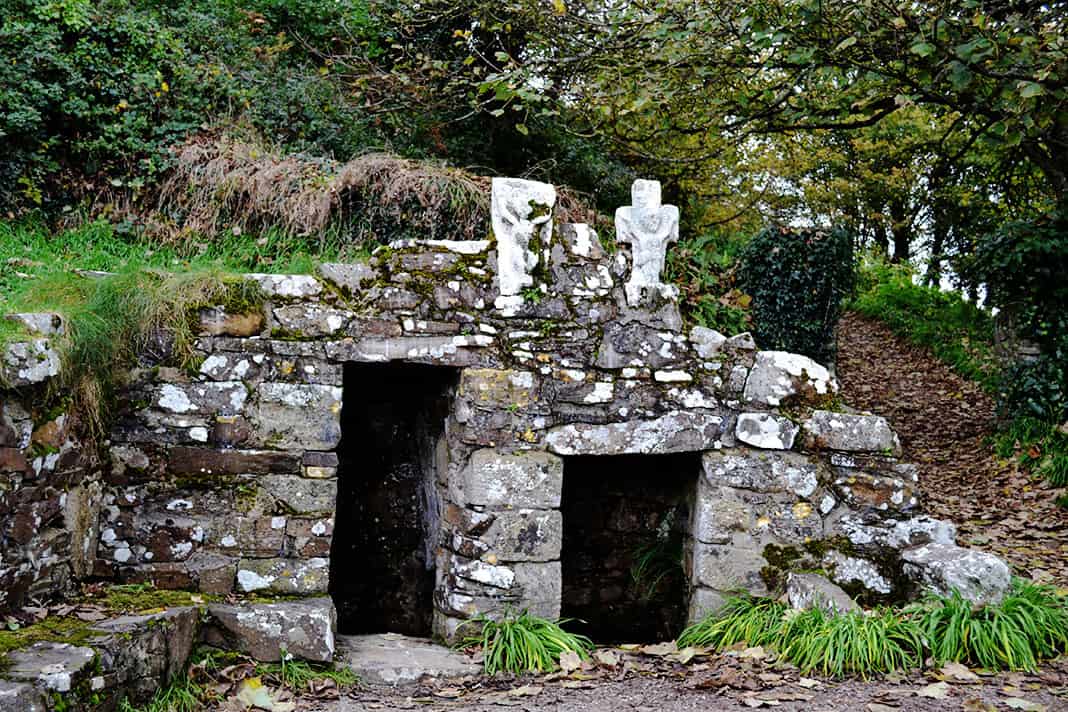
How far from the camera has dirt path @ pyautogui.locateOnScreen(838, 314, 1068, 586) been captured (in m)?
6.92

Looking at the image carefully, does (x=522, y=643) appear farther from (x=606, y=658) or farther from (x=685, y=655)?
(x=685, y=655)

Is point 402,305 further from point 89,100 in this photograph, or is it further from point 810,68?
point 89,100

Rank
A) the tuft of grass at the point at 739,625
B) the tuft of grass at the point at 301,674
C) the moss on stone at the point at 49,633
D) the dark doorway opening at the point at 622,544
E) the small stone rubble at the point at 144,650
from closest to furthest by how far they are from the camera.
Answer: the small stone rubble at the point at 144,650 < the moss on stone at the point at 49,633 < the tuft of grass at the point at 301,674 < the tuft of grass at the point at 739,625 < the dark doorway opening at the point at 622,544

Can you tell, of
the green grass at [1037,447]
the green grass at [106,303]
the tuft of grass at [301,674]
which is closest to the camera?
the tuft of grass at [301,674]

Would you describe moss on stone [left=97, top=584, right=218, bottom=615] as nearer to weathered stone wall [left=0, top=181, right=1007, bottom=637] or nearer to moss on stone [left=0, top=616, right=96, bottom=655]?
weathered stone wall [left=0, top=181, right=1007, bottom=637]

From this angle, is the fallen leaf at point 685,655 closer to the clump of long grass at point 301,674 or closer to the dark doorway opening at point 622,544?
the dark doorway opening at point 622,544

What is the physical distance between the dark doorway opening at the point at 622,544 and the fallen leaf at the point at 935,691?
2095mm

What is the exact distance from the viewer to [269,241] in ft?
21.2

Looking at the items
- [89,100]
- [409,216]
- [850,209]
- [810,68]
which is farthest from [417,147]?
[850,209]

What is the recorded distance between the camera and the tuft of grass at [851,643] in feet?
14.4

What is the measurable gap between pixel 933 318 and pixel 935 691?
11.1 meters

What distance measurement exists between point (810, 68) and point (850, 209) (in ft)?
39.0

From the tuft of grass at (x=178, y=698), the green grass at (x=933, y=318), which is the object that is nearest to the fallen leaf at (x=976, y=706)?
the tuft of grass at (x=178, y=698)

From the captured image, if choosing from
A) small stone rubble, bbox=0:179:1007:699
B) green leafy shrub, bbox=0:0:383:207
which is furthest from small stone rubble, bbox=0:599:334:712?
green leafy shrub, bbox=0:0:383:207
